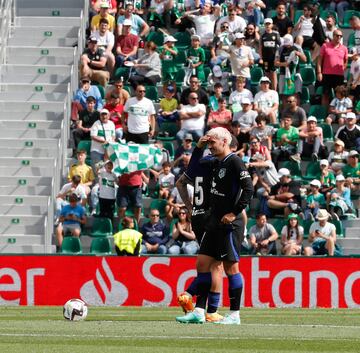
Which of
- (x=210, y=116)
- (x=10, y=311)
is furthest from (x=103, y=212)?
(x=10, y=311)

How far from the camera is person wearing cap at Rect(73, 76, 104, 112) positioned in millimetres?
26928

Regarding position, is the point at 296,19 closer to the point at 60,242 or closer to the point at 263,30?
the point at 263,30

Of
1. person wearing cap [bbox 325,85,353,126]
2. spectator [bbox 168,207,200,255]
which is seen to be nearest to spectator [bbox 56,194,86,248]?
spectator [bbox 168,207,200,255]

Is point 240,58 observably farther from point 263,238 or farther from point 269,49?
point 263,238

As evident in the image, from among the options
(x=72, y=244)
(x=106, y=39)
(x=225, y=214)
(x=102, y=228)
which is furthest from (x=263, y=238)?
(x=225, y=214)

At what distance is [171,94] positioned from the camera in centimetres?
2686

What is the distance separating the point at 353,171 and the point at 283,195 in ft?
5.58

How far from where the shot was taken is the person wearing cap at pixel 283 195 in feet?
81.6

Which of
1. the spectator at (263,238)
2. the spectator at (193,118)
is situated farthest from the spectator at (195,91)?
the spectator at (263,238)

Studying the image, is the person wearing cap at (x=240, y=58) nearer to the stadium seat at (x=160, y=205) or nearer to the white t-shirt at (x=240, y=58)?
the white t-shirt at (x=240, y=58)

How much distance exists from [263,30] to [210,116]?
12.1ft

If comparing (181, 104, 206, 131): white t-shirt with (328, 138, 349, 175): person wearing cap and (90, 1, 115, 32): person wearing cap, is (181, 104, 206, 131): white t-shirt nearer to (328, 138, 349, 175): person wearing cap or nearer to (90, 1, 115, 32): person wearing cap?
(328, 138, 349, 175): person wearing cap

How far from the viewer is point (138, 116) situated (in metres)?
26.1

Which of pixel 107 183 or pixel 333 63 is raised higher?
pixel 333 63
